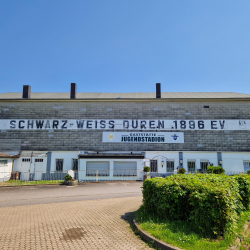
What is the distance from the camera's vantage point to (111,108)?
85.1 feet

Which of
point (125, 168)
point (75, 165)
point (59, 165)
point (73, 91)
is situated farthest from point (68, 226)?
point (73, 91)

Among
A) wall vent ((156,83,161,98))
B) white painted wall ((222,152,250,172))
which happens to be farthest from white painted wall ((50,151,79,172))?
white painted wall ((222,152,250,172))

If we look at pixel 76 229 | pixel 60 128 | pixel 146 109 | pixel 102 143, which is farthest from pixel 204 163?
pixel 76 229

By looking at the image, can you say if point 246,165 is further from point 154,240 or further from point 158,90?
point 154,240

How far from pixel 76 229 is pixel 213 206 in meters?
4.10

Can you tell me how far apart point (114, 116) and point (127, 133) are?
2533 mm

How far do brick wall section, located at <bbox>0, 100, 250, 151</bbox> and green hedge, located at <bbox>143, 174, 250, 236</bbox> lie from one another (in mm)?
16387

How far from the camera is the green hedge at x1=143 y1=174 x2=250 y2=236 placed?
5.77m

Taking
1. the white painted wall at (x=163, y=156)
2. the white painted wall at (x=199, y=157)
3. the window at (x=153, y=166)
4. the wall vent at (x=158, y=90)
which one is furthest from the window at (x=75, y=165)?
the wall vent at (x=158, y=90)

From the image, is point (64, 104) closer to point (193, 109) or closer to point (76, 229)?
point (193, 109)

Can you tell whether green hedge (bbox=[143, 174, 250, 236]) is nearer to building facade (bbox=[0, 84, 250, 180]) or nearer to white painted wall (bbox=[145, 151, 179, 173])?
building facade (bbox=[0, 84, 250, 180])

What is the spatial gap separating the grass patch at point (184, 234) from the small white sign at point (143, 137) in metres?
17.3

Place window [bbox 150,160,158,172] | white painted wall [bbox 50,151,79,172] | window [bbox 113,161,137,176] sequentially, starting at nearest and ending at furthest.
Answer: window [bbox 113,161,137,176]
window [bbox 150,160,158,172]
white painted wall [bbox 50,151,79,172]

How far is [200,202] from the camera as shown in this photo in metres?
6.02
